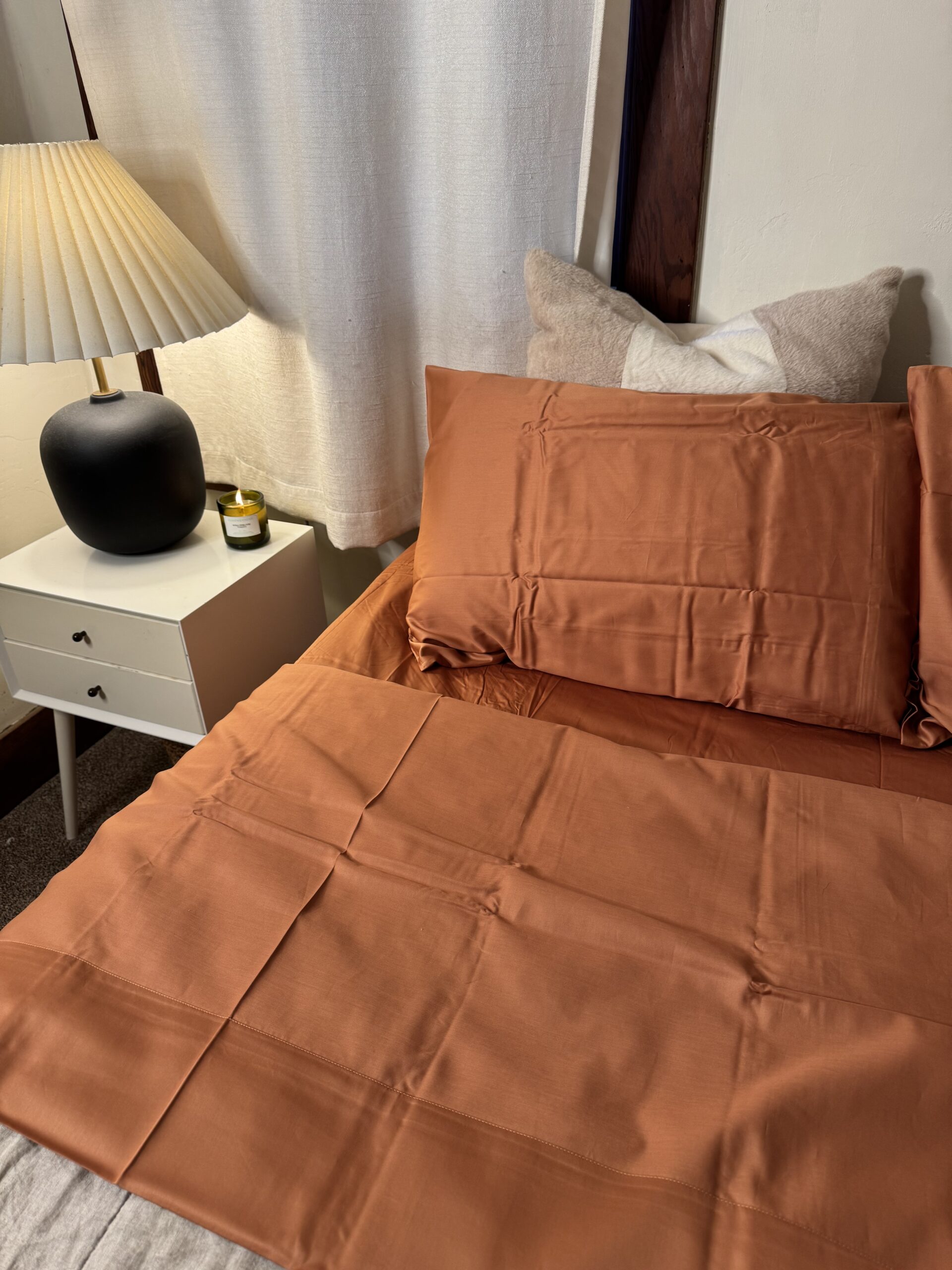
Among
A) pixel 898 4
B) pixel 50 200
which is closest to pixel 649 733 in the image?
pixel 898 4

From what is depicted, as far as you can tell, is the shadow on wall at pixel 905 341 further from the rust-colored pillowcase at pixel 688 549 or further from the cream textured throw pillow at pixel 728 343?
the rust-colored pillowcase at pixel 688 549

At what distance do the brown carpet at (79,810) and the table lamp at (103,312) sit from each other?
0.57m

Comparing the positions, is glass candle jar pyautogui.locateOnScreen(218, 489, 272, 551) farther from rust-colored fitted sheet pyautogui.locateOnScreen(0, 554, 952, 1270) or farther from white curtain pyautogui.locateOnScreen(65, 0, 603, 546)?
rust-colored fitted sheet pyautogui.locateOnScreen(0, 554, 952, 1270)

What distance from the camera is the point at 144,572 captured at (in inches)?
57.1

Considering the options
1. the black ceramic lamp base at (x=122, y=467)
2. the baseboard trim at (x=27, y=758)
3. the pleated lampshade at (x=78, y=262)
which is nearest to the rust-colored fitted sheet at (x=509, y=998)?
the black ceramic lamp base at (x=122, y=467)

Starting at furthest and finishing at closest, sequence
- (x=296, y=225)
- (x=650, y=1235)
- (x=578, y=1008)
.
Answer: (x=296, y=225) → (x=578, y=1008) → (x=650, y=1235)

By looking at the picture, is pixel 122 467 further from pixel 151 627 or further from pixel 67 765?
pixel 67 765

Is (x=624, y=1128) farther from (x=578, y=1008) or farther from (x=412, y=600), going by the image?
(x=412, y=600)

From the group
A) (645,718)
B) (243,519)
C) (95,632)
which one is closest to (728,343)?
(645,718)

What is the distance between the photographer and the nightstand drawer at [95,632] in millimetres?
1356

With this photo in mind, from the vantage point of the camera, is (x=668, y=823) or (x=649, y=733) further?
(x=649, y=733)

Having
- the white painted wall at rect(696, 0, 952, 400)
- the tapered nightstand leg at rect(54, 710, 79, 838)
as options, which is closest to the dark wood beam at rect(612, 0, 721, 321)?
the white painted wall at rect(696, 0, 952, 400)

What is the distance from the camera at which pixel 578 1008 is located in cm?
69

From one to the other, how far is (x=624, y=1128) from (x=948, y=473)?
0.73 metres
